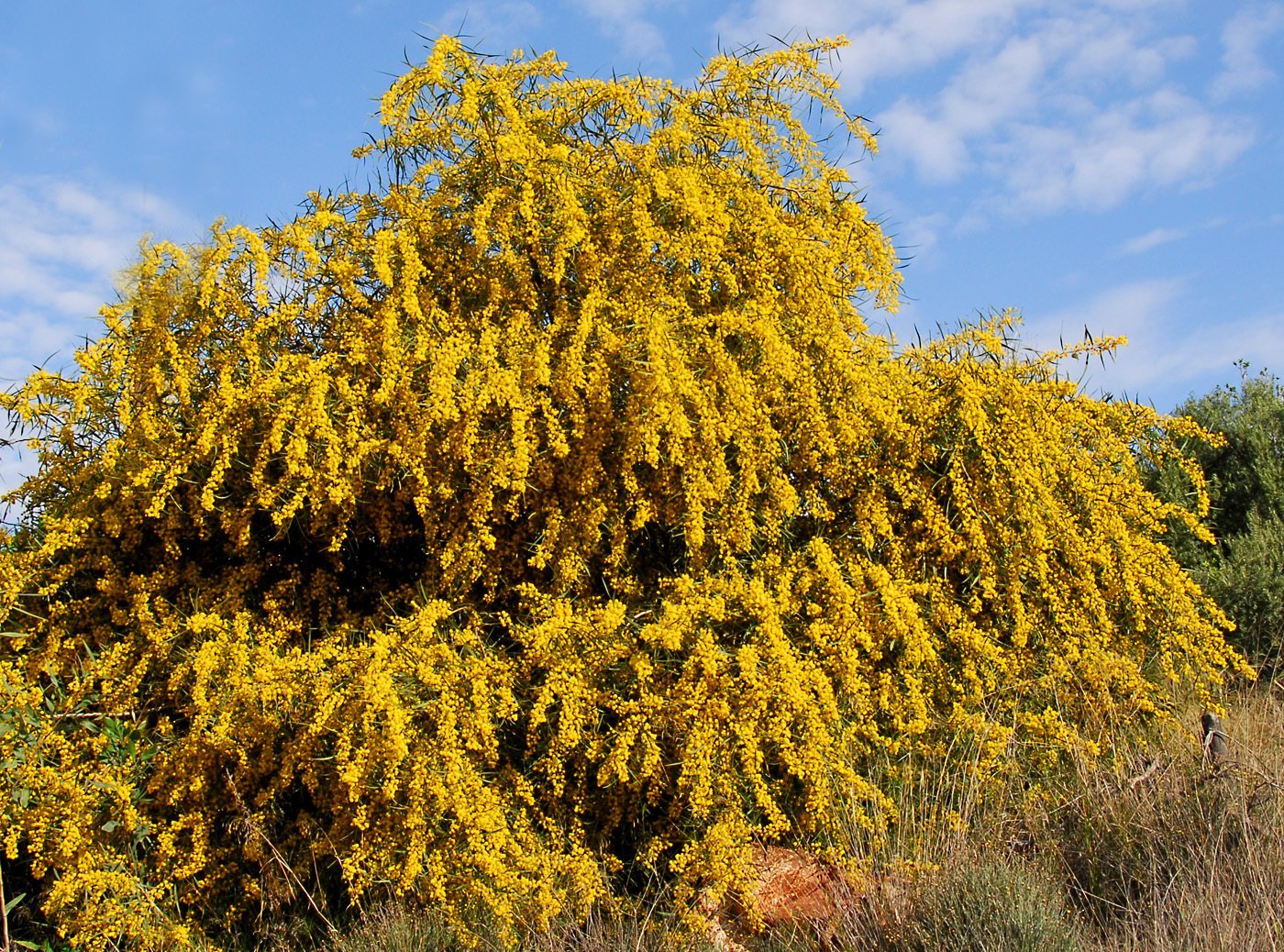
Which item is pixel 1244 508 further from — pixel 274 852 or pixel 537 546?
pixel 274 852

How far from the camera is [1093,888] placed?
15.8 ft

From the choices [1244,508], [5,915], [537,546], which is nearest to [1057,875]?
[537,546]

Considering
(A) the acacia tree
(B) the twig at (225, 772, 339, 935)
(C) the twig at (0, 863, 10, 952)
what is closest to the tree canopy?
(A) the acacia tree

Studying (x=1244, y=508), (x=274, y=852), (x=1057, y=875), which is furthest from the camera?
(x=1244, y=508)

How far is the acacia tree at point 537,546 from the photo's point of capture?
17.3 feet

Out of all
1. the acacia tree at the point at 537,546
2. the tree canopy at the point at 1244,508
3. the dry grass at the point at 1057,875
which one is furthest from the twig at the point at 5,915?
the tree canopy at the point at 1244,508

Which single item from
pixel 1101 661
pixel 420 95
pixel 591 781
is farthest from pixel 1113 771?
pixel 420 95

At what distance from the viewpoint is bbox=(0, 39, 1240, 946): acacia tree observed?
5270 millimetres

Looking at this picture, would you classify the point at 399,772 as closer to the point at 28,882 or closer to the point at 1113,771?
the point at 28,882

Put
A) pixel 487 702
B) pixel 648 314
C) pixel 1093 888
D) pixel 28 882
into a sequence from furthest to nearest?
pixel 28 882 → pixel 648 314 → pixel 487 702 → pixel 1093 888

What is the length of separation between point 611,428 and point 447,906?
7.57ft

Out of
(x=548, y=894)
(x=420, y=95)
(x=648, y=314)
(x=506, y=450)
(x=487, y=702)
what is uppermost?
(x=420, y=95)

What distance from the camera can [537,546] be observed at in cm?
564

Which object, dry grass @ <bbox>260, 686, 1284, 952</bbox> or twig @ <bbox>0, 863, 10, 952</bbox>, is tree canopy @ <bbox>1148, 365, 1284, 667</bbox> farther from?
twig @ <bbox>0, 863, 10, 952</bbox>
